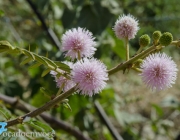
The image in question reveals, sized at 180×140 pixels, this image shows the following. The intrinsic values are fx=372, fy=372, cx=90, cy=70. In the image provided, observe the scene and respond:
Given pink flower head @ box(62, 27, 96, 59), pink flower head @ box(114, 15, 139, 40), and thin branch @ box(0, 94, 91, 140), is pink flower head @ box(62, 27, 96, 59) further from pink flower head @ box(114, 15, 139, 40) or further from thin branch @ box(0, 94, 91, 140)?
thin branch @ box(0, 94, 91, 140)

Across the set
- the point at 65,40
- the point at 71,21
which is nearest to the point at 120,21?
the point at 65,40

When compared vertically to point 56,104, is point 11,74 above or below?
above

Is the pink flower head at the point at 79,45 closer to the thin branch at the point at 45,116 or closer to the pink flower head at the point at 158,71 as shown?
the pink flower head at the point at 158,71

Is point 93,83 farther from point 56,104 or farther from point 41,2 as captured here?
point 41,2

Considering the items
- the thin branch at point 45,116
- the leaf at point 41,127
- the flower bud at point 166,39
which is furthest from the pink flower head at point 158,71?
the thin branch at point 45,116

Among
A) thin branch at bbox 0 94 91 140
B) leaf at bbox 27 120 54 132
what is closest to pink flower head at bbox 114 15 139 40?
leaf at bbox 27 120 54 132

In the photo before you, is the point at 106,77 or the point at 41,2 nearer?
the point at 106,77
